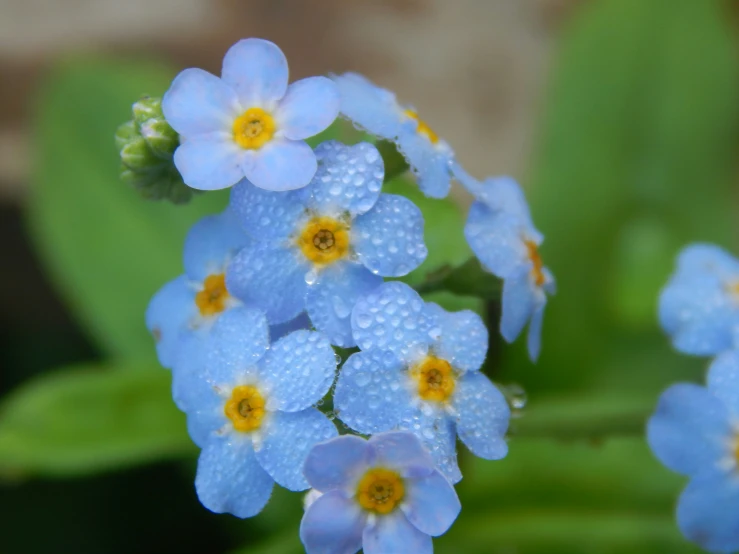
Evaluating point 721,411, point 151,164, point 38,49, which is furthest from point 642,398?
point 38,49

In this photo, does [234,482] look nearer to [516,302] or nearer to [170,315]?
[170,315]

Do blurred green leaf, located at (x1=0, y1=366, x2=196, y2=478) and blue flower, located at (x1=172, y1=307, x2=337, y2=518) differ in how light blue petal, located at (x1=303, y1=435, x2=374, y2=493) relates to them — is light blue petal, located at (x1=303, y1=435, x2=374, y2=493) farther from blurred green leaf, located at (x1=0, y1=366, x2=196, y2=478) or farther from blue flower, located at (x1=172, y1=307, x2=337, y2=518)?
blurred green leaf, located at (x1=0, y1=366, x2=196, y2=478)

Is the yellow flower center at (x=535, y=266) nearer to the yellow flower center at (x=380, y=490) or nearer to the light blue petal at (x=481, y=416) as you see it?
the light blue petal at (x=481, y=416)

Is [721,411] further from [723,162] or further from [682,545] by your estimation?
[723,162]

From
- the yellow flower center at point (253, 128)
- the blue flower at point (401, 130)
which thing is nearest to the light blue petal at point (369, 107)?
the blue flower at point (401, 130)

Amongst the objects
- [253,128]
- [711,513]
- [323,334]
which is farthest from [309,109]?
[711,513]

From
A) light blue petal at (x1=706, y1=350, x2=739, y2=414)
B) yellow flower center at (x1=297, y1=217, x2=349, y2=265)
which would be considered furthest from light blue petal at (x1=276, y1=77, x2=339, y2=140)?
light blue petal at (x1=706, y1=350, x2=739, y2=414)
